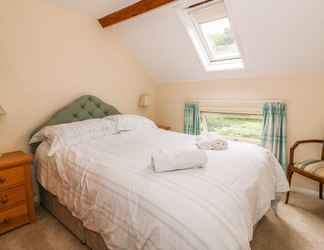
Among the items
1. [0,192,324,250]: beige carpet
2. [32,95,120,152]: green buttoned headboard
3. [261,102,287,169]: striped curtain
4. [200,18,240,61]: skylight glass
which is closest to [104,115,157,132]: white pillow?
[32,95,120,152]: green buttoned headboard

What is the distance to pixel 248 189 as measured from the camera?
1359mm

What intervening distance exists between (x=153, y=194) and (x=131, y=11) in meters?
2.28

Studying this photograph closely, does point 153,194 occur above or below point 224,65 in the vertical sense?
below

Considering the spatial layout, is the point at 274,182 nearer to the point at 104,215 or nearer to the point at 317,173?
the point at 317,173

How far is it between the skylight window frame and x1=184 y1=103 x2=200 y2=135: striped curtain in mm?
663

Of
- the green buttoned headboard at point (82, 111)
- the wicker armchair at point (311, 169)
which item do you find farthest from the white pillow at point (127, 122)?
the wicker armchair at point (311, 169)

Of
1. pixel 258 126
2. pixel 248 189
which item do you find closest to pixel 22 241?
pixel 248 189

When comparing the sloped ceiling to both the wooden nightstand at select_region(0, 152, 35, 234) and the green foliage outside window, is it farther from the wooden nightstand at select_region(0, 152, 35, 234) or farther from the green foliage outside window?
the wooden nightstand at select_region(0, 152, 35, 234)

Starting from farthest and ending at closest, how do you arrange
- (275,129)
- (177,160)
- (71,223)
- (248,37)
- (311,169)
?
(275,129) → (248,37) → (311,169) → (71,223) → (177,160)

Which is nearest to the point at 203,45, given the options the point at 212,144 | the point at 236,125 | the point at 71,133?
the point at 236,125

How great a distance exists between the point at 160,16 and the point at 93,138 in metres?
1.79

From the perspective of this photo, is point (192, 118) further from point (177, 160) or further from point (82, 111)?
point (177, 160)

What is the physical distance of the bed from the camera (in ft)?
3.32

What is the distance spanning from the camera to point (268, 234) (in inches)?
75.9
